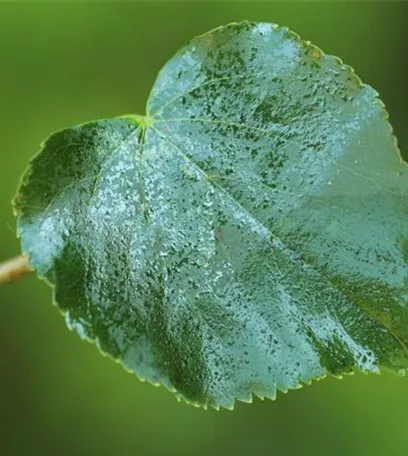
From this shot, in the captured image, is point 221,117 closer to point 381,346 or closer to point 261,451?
point 381,346

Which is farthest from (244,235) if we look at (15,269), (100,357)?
(100,357)

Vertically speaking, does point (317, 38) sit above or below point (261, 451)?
above

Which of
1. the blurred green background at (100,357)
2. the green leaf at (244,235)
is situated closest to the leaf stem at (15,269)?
the green leaf at (244,235)

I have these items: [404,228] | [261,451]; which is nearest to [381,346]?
[404,228]

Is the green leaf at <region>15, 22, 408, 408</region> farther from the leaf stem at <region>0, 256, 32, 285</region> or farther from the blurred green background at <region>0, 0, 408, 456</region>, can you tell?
the blurred green background at <region>0, 0, 408, 456</region>

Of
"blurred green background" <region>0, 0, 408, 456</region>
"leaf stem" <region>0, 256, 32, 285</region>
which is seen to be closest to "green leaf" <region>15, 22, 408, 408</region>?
"leaf stem" <region>0, 256, 32, 285</region>

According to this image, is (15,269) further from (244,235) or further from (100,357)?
(100,357)

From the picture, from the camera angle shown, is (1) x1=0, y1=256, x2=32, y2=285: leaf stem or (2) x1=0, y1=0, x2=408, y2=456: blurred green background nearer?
(1) x1=0, y1=256, x2=32, y2=285: leaf stem

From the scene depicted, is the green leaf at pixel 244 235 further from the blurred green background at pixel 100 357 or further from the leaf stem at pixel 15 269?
the blurred green background at pixel 100 357
